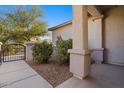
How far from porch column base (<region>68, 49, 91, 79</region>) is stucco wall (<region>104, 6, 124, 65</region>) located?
2.93m

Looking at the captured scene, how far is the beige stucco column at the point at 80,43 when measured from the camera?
12.4 ft

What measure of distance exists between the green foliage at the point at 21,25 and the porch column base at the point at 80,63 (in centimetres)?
1259

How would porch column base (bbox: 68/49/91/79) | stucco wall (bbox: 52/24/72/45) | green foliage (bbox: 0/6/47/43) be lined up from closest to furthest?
porch column base (bbox: 68/49/91/79) < stucco wall (bbox: 52/24/72/45) < green foliage (bbox: 0/6/47/43)

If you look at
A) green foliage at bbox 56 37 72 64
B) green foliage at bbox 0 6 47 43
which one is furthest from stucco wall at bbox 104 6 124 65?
green foliage at bbox 0 6 47 43

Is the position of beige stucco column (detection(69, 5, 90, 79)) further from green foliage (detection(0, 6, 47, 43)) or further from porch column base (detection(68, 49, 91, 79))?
green foliage (detection(0, 6, 47, 43))

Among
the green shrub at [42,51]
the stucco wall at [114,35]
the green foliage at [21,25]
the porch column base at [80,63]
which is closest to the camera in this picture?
the porch column base at [80,63]

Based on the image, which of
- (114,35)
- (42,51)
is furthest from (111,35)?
(42,51)

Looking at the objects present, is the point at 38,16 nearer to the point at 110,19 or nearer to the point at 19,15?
the point at 19,15

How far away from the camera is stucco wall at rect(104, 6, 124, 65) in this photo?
589 cm

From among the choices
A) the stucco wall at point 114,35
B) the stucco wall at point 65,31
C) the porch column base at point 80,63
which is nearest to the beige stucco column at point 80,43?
the porch column base at point 80,63

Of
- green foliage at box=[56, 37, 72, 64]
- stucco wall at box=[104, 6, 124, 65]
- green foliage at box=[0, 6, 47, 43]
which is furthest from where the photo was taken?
green foliage at box=[0, 6, 47, 43]

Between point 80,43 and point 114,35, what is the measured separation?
315 centimetres

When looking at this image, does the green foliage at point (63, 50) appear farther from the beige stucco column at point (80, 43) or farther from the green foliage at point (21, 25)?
the green foliage at point (21, 25)
